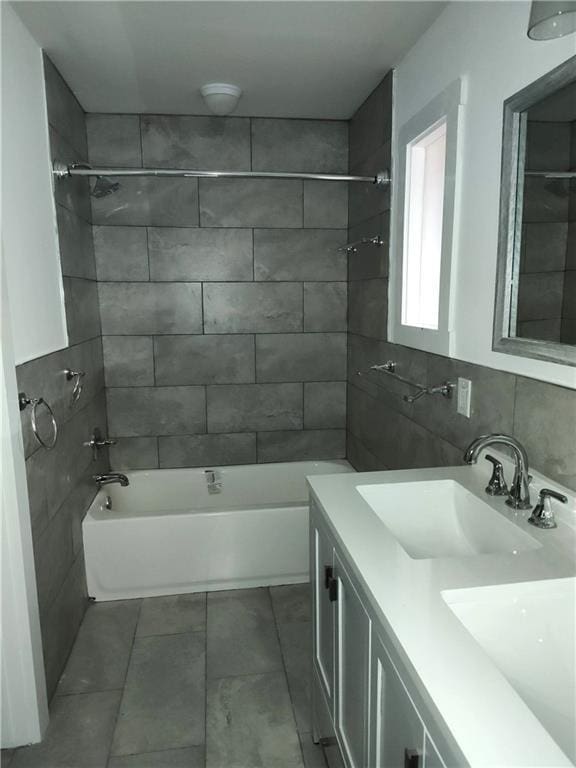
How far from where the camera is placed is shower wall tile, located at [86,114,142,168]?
2893 mm

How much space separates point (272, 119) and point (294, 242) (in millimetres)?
695

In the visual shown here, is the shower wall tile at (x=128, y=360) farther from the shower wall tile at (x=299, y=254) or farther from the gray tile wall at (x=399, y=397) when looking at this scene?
the gray tile wall at (x=399, y=397)

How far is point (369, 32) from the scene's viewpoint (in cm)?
202

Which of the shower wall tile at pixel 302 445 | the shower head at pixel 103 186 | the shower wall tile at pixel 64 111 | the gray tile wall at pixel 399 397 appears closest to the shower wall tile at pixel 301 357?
the gray tile wall at pixel 399 397

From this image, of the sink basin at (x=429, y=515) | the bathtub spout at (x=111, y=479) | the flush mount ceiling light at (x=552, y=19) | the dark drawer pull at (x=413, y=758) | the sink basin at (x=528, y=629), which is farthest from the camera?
the bathtub spout at (x=111, y=479)

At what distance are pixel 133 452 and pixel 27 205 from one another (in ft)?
5.44

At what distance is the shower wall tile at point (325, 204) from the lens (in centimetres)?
311

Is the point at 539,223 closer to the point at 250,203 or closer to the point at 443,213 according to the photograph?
the point at 443,213

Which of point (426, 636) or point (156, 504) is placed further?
point (156, 504)

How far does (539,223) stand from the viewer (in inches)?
55.8

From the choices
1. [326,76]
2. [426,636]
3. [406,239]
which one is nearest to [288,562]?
[406,239]

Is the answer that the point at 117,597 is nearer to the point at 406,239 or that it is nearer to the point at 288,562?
the point at 288,562

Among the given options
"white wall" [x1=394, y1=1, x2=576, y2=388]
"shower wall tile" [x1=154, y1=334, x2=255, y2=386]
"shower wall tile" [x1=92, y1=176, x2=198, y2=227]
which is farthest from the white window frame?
"shower wall tile" [x1=92, y1=176, x2=198, y2=227]

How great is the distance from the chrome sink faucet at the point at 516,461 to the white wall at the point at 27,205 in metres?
1.48
